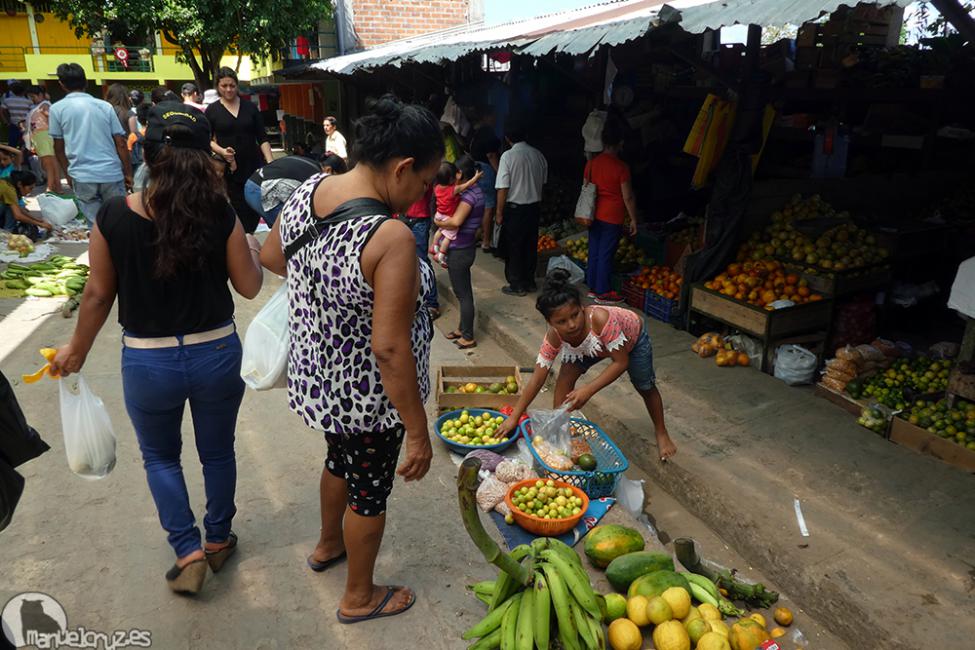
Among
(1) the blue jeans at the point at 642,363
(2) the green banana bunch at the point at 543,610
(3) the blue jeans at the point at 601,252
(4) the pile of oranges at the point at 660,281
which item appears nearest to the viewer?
(2) the green banana bunch at the point at 543,610

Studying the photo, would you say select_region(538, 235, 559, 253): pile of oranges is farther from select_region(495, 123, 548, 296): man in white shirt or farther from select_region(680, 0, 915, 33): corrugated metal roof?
select_region(680, 0, 915, 33): corrugated metal roof

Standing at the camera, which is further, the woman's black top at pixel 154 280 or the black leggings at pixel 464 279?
the black leggings at pixel 464 279

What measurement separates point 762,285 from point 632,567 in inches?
133

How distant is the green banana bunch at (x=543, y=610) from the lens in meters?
2.25

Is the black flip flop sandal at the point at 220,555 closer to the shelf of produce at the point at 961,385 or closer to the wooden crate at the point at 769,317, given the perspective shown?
the wooden crate at the point at 769,317

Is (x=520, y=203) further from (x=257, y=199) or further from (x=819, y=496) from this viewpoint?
(x=819, y=496)

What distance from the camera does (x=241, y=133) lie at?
6488 millimetres

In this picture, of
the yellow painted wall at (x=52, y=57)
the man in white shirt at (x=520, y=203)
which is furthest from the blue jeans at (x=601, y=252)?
the yellow painted wall at (x=52, y=57)

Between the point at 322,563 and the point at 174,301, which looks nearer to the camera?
the point at 174,301

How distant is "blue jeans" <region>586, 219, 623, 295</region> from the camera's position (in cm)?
666

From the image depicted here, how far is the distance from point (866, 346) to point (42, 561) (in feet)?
17.9

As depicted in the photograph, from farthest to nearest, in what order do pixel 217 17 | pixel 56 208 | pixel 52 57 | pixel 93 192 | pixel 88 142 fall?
pixel 52 57, pixel 217 17, pixel 56 208, pixel 93 192, pixel 88 142

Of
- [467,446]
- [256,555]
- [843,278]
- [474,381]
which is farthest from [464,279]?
[256,555]

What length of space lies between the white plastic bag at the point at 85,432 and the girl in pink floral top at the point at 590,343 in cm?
213
